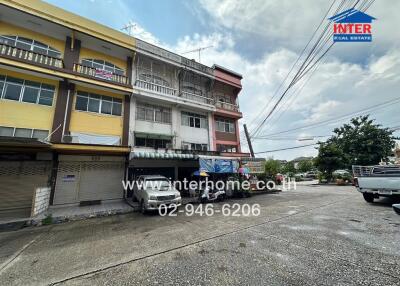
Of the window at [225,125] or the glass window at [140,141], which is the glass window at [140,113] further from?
the window at [225,125]

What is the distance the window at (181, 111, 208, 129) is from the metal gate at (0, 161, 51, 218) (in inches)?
419

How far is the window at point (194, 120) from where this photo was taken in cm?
1650

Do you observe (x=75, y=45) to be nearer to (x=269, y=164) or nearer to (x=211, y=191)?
(x=211, y=191)

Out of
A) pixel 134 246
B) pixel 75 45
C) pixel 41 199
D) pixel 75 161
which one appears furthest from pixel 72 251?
pixel 75 45

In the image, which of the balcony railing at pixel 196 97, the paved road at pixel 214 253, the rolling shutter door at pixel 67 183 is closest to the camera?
the paved road at pixel 214 253

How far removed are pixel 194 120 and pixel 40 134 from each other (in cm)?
1131

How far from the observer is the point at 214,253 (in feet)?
14.2

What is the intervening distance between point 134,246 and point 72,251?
64.3 inches

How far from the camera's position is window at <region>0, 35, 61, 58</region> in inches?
419

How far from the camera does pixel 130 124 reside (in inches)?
527

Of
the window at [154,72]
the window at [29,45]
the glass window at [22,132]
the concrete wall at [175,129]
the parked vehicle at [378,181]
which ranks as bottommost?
the parked vehicle at [378,181]

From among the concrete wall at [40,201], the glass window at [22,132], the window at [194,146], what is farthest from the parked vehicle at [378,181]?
the glass window at [22,132]

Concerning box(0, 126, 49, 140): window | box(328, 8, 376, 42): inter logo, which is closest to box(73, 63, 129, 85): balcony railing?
box(0, 126, 49, 140): window

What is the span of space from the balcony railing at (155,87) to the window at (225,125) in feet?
18.4
